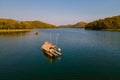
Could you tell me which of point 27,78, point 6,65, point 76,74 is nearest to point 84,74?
point 76,74

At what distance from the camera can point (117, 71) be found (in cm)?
2362

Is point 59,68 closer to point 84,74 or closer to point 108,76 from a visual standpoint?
point 84,74

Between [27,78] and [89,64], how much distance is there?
41.0 feet

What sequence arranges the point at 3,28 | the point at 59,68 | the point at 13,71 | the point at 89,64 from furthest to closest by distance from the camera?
the point at 3,28, the point at 89,64, the point at 59,68, the point at 13,71

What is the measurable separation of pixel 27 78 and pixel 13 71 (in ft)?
13.4

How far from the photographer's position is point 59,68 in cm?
2512

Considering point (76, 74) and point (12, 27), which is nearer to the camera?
point (76, 74)

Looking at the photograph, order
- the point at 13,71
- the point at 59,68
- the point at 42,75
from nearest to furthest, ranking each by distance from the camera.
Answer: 1. the point at 42,75
2. the point at 13,71
3. the point at 59,68

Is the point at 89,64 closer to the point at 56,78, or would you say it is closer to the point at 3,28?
the point at 56,78

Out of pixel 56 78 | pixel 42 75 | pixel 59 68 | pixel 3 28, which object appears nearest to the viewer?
pixel 56 78

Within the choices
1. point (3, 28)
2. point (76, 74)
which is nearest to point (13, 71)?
point (76, 74)

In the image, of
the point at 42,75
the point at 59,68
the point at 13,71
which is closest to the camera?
the point at 42,75

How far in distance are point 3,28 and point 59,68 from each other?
476 feet

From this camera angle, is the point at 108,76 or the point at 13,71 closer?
the point at 108,76
